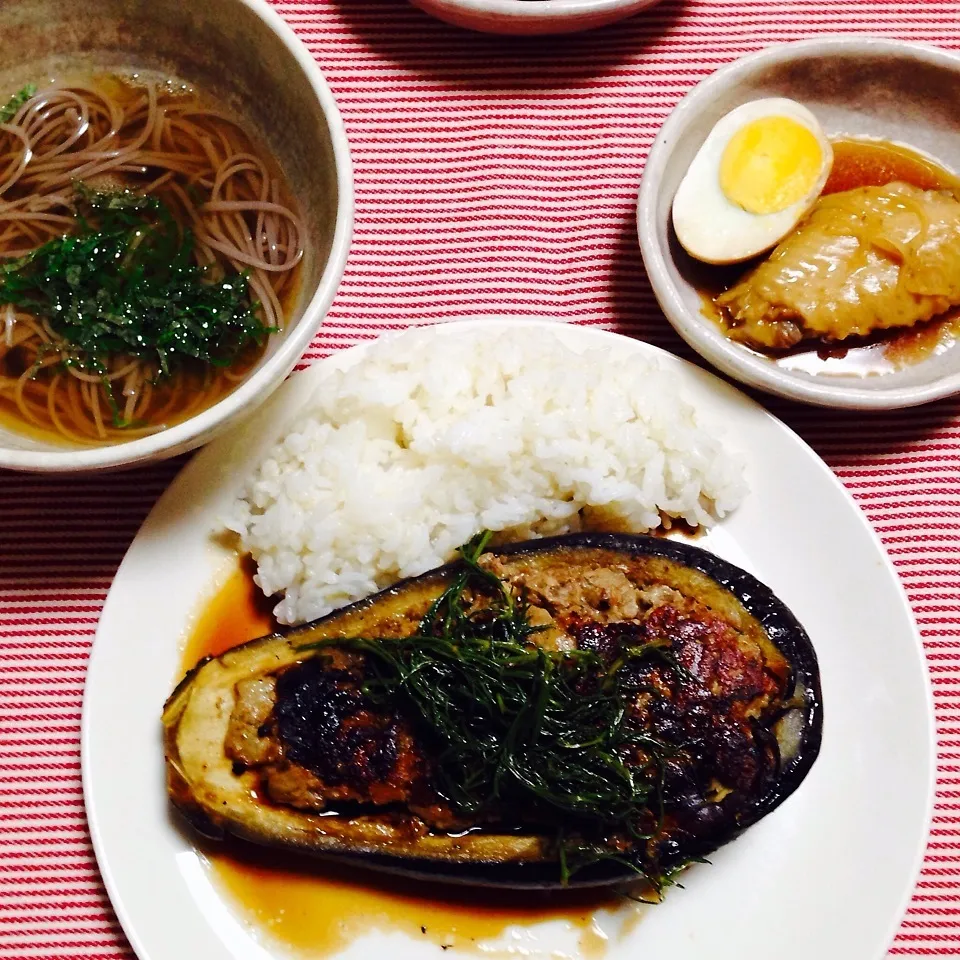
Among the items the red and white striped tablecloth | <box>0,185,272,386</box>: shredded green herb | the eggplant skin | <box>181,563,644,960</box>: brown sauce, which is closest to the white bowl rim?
the red and white striped tablecloth

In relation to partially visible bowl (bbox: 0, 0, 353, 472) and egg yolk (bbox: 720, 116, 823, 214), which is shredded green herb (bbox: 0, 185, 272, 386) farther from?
egg yolk (bbox: 720, 116, 823, 214)

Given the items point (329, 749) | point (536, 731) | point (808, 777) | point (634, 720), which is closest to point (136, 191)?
point (329, 749)

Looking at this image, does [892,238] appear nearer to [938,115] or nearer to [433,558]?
[938,115]

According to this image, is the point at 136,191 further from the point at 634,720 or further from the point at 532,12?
the point at 634,720

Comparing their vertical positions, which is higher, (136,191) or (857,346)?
(136,191)

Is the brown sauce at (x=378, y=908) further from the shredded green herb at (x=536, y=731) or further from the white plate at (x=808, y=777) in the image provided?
the shredded green herb at (x=536, y=731)

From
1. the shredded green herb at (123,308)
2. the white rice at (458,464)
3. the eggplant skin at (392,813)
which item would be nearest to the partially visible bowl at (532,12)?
the white rice at (458,464)
